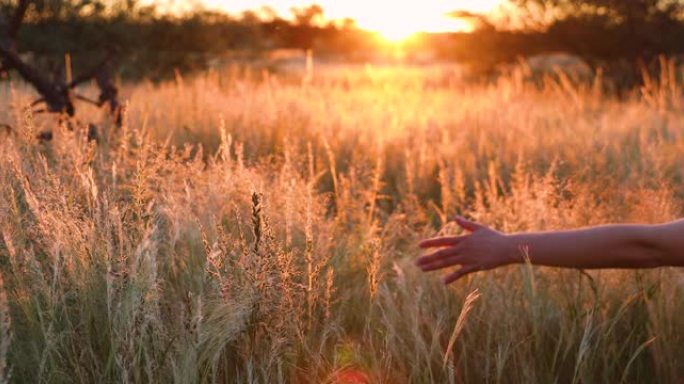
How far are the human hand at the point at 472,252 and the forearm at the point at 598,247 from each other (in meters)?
0.03

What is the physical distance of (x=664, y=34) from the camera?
16.1 metres

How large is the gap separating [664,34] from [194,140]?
44.0 feet

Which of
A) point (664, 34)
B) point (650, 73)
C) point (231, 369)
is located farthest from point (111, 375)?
point (664, 34)

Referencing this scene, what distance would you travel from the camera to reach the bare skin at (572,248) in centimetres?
191

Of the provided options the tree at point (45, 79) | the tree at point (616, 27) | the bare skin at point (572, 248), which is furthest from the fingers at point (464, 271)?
the tree at point (616, 27)

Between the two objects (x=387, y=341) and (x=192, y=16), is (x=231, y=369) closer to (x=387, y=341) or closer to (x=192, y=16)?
(x=387, y=341)

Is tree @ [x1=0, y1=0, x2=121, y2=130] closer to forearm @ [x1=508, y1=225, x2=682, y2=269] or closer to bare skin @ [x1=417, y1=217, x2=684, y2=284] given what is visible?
bare skin @ [x1=417, y1=217, x2=684, y2=284]

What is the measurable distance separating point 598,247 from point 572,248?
0.20 ft

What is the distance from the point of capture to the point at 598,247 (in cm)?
196

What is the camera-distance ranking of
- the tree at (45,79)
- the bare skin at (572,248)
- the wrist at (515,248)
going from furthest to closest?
1. the tree at (45,79)
2. the wrist at (515,248)
3. the bare skin at (572,248)

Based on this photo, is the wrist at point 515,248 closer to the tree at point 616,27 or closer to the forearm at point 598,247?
the forearm at point 598,247

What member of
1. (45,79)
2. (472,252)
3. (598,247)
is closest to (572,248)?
(598,247)

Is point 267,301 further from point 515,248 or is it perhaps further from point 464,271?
point 515,248

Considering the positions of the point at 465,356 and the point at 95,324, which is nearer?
the point at 95,324
